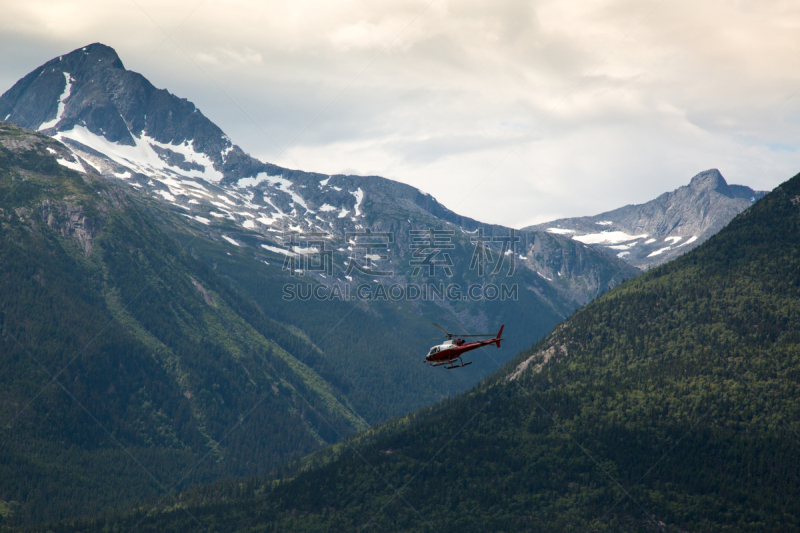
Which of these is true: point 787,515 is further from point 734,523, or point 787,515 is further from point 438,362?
point 438,362

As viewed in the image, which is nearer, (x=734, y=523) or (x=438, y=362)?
(x=438, y=362)

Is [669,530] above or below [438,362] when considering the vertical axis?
below

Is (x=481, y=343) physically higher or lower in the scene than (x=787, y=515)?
higher

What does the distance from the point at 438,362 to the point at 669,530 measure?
107649 millimetres

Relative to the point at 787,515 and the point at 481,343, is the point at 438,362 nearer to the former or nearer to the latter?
the point at 481,343

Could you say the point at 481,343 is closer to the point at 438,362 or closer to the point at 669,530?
the point at 438,362

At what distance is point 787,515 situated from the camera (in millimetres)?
195250

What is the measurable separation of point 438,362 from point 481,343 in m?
8.95

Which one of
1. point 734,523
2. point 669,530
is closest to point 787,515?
point 734,523

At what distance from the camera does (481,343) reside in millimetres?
132625

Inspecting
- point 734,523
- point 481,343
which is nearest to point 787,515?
point 734,523

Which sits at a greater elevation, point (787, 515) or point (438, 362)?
point (438, 362)

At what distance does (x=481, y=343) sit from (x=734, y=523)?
112485mm

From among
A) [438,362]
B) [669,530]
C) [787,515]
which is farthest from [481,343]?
[787,515]
